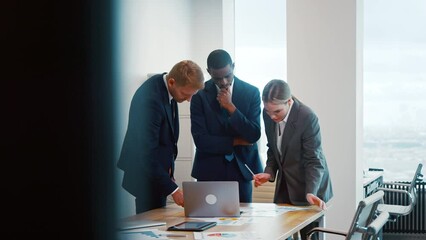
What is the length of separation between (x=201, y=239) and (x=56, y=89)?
1.60 metres

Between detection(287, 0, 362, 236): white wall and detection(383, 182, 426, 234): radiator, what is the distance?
970 mm

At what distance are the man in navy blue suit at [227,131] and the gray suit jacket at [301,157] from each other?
0.50ft

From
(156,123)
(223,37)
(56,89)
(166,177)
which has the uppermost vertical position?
(223,37)

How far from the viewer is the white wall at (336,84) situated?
423 cm

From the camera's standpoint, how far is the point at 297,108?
8.66 feet

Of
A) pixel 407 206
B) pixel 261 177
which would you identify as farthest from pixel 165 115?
pixel 407 206

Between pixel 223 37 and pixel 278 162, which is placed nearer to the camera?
pixel 278 162

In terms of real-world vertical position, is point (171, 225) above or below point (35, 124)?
below

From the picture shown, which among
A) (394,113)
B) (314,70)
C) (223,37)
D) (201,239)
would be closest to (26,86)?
(201,239)

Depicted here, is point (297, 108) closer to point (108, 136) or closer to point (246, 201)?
point (246, 201)

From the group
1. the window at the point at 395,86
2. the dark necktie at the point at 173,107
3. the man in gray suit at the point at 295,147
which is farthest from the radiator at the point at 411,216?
the dark necktie at the point at 173,107

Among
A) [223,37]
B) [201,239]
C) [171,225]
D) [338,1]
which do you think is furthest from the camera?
[223,37]

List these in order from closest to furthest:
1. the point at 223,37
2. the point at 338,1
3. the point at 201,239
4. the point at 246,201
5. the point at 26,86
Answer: the point at 26,86 → the point at 201,239 → the point at 246,201 → the point at 338,1 → the point at 223,37

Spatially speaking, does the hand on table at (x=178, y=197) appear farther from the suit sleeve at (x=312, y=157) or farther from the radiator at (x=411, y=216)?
the radiator at (x=411, y=216)
